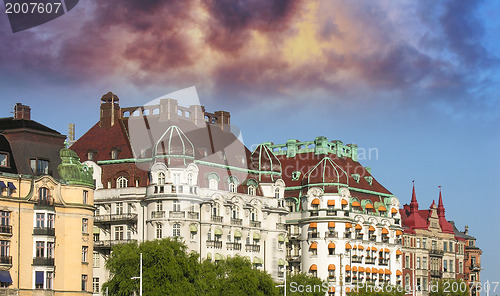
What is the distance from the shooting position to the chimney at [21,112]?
135 meters

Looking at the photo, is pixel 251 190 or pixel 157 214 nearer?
pixel 157 214

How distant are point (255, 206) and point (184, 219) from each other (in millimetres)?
16694

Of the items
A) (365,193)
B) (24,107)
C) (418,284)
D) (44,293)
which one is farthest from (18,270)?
(418,284)

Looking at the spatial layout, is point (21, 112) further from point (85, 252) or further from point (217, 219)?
point (217, 219)

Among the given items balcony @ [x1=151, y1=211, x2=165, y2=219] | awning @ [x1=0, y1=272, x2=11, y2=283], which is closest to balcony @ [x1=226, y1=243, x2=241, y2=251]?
balcony @ [x1=151, y1=211, x2=165, y2=219]

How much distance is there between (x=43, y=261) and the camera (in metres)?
120

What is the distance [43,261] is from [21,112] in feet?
74.0

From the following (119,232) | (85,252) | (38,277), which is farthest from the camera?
(119,232)

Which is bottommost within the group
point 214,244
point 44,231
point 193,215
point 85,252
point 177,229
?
point 85,252

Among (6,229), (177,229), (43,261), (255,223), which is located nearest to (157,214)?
(177,229)

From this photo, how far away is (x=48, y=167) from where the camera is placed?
125 m

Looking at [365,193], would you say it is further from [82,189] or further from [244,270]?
[82,189]

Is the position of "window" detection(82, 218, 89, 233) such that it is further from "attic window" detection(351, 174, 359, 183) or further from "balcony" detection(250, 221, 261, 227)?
"attic window" detection(351, 174, 359, 183)

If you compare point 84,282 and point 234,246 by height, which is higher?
point 234,246
